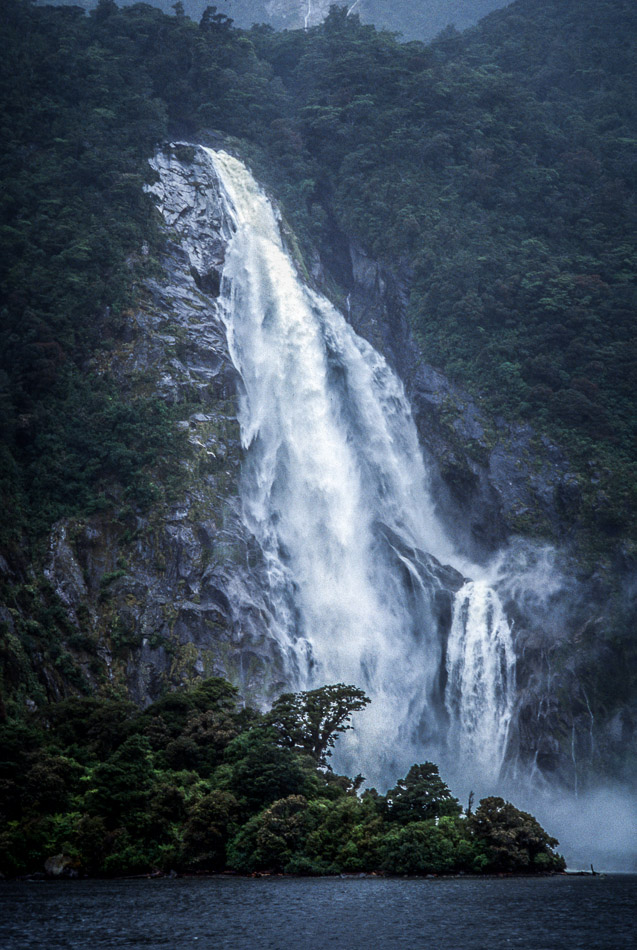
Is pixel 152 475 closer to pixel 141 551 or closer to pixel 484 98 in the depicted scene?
pixel 141 551

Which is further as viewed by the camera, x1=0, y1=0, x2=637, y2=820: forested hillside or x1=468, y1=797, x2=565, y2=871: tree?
x1=0, y1=0, x2=637, y2=820: forested hillside

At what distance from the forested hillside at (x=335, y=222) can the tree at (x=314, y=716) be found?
26.8ft

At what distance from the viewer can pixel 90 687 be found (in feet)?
122

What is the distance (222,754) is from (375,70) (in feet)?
204

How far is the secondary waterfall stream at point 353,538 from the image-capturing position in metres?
44.5

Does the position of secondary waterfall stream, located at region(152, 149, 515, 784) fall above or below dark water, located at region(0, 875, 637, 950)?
above

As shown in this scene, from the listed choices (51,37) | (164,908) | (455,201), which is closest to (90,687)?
(164,908)

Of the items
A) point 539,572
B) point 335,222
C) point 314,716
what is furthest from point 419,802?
point 335,222

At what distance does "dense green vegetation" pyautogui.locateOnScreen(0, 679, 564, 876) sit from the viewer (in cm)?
2795

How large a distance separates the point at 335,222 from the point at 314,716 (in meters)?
45.1

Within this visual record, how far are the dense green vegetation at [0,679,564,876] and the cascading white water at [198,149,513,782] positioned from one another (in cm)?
1159

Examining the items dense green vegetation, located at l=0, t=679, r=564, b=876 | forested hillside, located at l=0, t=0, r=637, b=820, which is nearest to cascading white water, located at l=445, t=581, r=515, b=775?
forested hillside, located at l=0, t=0, r=637, b=820

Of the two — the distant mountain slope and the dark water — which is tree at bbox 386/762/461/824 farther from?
the distant mountain slope

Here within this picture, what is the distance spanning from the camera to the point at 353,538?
50656 millimetres
